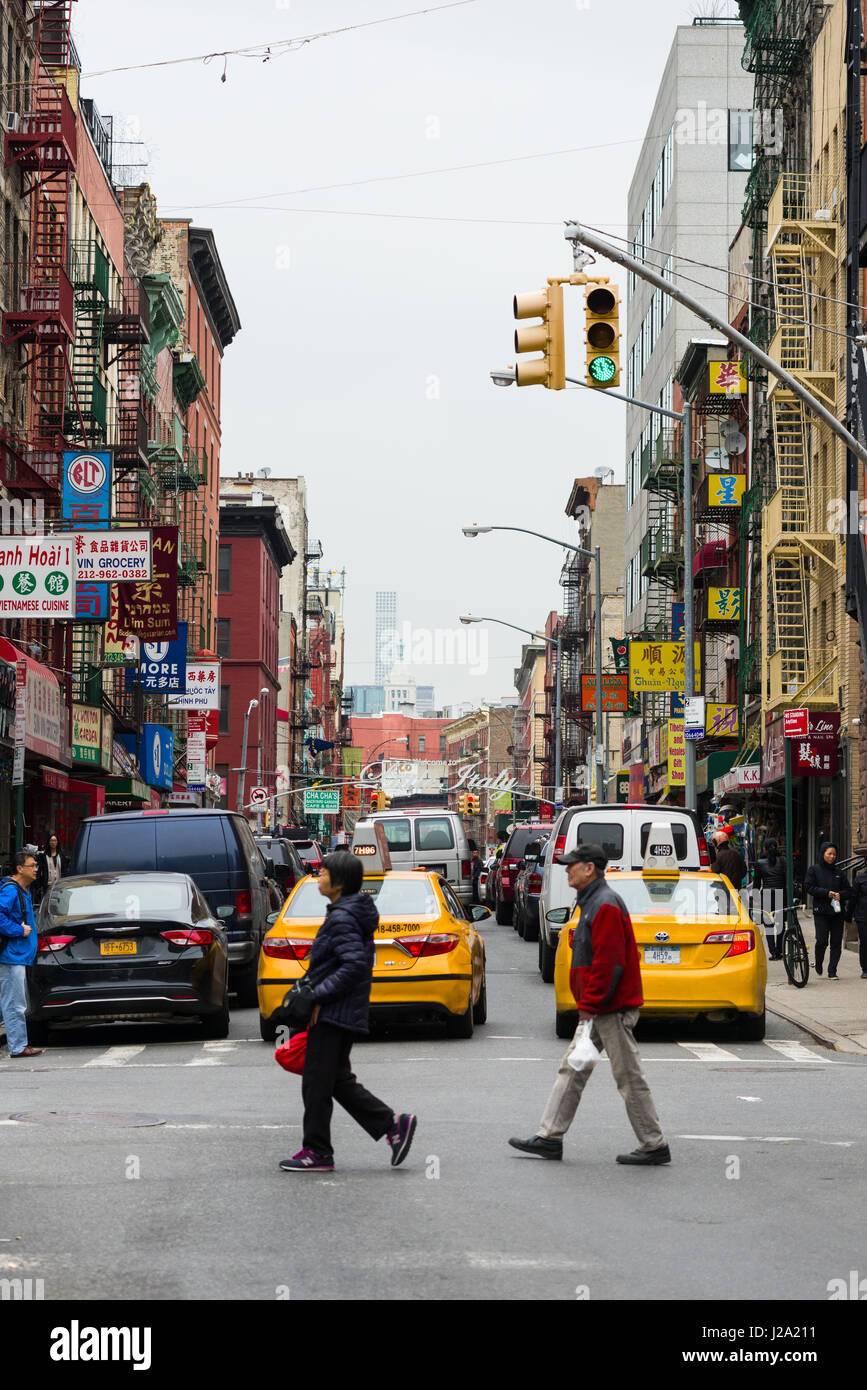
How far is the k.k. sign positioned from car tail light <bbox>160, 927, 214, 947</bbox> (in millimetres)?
33957

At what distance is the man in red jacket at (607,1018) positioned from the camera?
10.7m

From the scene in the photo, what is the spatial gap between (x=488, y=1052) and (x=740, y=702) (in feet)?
114

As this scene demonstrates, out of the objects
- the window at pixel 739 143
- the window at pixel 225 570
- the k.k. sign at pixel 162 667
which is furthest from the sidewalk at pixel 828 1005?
the window at pixel 225 570

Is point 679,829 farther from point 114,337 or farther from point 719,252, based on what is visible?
point 719,252

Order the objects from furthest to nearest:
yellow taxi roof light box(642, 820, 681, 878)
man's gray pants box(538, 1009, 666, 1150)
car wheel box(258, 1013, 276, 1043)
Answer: yellow taxi roof light box(642, 820, 681, 878) → car wheel box(258, 1013, 276, 1043) → man's gray pants box(538, 1009, 666, 1150)

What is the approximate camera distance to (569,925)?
15.5 meters

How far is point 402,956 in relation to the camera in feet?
56.5

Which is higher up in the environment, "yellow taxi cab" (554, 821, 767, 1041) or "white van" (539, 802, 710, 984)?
"white van" (539, 802, 710, 984)

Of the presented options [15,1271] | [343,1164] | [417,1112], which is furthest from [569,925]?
[15,1271]

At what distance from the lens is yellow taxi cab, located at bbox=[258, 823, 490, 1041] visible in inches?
677

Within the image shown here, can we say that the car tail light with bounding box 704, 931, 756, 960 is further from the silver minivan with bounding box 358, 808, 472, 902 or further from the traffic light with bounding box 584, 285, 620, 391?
the silver minivan with bounding box 358, 808, 472, 902

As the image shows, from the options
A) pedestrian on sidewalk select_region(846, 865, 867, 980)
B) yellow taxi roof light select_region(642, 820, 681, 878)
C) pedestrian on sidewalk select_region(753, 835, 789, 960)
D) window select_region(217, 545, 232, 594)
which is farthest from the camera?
window select_region(217, 545, 232, 594)

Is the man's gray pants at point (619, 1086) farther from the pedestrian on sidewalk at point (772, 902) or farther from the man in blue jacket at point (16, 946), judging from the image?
the pedestrian on sidewalk at point (772, 902)

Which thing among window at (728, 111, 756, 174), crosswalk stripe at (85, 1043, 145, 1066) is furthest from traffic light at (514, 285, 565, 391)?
window at (728, 111, 756, 174)
